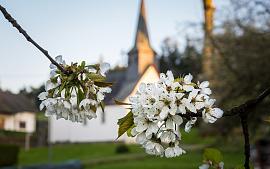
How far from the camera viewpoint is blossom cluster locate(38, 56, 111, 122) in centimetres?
109

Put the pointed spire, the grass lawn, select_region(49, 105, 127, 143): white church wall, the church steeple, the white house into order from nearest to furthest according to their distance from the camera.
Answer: the grass lawn, the white house, the church steeple, the pointed spire, select_region(49, 105, 127, 143): white church wall

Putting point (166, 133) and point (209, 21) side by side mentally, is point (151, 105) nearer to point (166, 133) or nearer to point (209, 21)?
point (166, 133)

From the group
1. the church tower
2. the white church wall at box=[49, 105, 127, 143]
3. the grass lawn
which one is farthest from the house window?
the church tower

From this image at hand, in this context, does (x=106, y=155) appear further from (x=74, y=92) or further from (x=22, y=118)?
(x=74, y=92)

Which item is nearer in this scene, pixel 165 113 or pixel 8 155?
pixel 165 113

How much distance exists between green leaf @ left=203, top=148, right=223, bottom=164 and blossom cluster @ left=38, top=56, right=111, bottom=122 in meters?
0.29

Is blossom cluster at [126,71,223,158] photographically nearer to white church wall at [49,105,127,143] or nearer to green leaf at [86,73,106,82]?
green leaf at [86,73,106,82]

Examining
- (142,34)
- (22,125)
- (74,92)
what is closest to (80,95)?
(74,92)

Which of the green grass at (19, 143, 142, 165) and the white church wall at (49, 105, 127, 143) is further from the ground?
the white church wall at (49, 105, 127, 143)

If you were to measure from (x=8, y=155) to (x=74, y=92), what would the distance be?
19830mm

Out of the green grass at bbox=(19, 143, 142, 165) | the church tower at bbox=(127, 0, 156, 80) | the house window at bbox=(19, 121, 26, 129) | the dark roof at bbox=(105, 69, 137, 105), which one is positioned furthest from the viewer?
the house window at bbox=(19, 121, 26, 129)

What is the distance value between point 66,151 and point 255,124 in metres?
18.0

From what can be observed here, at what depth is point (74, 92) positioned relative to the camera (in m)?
1.11

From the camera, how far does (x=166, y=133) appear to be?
38.6 inches
